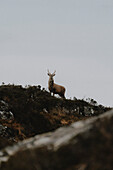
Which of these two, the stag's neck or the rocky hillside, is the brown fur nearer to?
the stag's neck

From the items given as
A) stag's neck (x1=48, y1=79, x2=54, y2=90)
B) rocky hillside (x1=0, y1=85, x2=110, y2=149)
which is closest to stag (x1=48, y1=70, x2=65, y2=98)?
stag's neck (x1=48, y1=79, x2=54, y2=90)

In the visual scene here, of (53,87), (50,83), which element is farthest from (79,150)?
(53,87)

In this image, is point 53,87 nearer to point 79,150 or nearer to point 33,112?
point 33,112

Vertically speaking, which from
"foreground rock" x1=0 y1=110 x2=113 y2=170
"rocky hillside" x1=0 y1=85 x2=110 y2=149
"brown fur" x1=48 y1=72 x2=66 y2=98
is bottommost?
"foreground rock" x1=0 y1=110 x2=113 y2=170

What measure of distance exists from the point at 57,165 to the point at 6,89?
15.8 metres

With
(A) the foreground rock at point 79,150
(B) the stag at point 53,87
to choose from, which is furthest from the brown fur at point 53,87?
(A) the foreground rock at point 79,150

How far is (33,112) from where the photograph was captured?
17047mm

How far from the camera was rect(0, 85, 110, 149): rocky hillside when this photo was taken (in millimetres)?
14578

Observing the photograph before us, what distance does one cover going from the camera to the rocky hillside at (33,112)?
47.8 ft

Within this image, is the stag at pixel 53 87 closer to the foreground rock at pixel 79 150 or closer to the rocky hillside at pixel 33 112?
the rocky hillside at pixel 33 112

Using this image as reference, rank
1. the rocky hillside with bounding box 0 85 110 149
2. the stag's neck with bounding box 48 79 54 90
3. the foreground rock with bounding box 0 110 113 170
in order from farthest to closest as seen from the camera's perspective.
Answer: the stag's neck with bounding box 48 79 54 90 → the rocky hillside with bounding box 0 85 110 149 → the foreground rock with bounding box 0 110 113 170

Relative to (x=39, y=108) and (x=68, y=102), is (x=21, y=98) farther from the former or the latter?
(x=68, y=102)

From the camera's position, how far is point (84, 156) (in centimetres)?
298

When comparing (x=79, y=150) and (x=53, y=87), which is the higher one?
(x=53, y=87)
